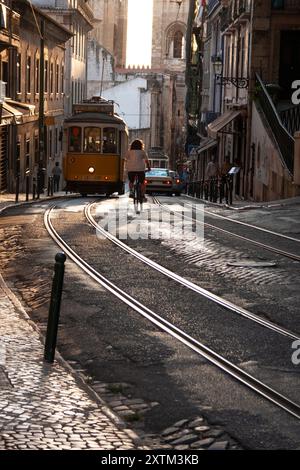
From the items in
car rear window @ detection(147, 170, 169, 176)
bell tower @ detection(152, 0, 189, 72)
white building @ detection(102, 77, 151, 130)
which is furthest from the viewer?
bell tower @ detection(152, 0, 189, 72)

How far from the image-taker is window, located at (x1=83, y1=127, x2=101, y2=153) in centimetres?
3672

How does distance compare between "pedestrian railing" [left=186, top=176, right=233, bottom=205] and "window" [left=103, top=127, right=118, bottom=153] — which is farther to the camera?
"window" [left=103, top=127, right=118, bottom=153]

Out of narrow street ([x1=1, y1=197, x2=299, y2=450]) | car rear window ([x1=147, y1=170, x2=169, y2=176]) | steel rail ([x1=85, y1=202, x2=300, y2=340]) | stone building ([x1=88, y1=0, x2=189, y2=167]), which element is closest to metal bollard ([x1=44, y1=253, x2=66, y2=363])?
narrow street ([x1=1, y1=197, x2=299, y2=450])

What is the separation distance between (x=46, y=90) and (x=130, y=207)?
96.8 ft

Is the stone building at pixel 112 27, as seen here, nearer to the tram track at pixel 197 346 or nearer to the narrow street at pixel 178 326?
the narrow street at pixel 178 326

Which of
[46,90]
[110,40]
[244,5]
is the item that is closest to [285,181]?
[244,5]

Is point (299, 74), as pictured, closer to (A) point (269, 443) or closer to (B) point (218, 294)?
(B) point (218, 294)

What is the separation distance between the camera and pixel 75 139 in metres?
36.9

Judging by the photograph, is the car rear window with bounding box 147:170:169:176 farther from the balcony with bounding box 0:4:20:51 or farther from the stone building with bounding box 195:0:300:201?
the balcony with bounding box 0:4:20:51

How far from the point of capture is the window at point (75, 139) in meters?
36.8

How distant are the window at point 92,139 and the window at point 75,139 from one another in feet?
0.64

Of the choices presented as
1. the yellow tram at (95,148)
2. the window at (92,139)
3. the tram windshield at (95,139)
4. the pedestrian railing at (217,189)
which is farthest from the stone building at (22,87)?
the pedestrian railing at (217,189)

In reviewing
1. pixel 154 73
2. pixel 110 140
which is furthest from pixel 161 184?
pixel 154 73

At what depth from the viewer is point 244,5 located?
42.8 meters
